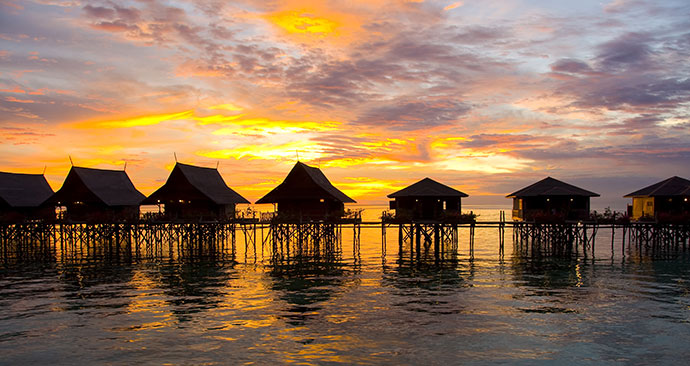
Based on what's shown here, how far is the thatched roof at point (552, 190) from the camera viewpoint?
1750 inches

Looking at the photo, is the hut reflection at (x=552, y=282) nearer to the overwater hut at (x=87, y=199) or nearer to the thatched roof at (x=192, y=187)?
the thatched roof at (x=192, y=187)

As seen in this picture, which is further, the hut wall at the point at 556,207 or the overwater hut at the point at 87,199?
the overwater hut at the point at 87,199

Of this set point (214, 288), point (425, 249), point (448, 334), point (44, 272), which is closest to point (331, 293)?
point (214, 288)

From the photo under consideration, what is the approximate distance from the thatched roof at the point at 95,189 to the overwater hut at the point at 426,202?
94.0 ft

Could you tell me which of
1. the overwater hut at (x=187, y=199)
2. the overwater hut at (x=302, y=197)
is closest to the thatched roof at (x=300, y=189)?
the overwater hut at (x=302, y=197)

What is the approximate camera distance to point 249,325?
17969 mm

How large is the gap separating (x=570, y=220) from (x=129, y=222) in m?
38.8

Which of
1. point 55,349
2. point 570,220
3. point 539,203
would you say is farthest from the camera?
point 539,203

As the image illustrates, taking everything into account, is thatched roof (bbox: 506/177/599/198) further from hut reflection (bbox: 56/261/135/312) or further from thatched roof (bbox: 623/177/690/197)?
→ hut reflection (bbox: 56/261/135/312)

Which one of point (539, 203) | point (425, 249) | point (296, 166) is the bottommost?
point (425, 249)

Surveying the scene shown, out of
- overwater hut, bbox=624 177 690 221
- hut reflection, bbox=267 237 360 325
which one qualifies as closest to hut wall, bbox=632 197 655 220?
overwater hut, bbox=624 177 690 221

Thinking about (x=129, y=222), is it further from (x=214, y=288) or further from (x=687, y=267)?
(x=687, y=267)

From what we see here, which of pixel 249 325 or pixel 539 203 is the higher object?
pixel 539 203

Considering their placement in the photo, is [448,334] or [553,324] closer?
[448,334]
